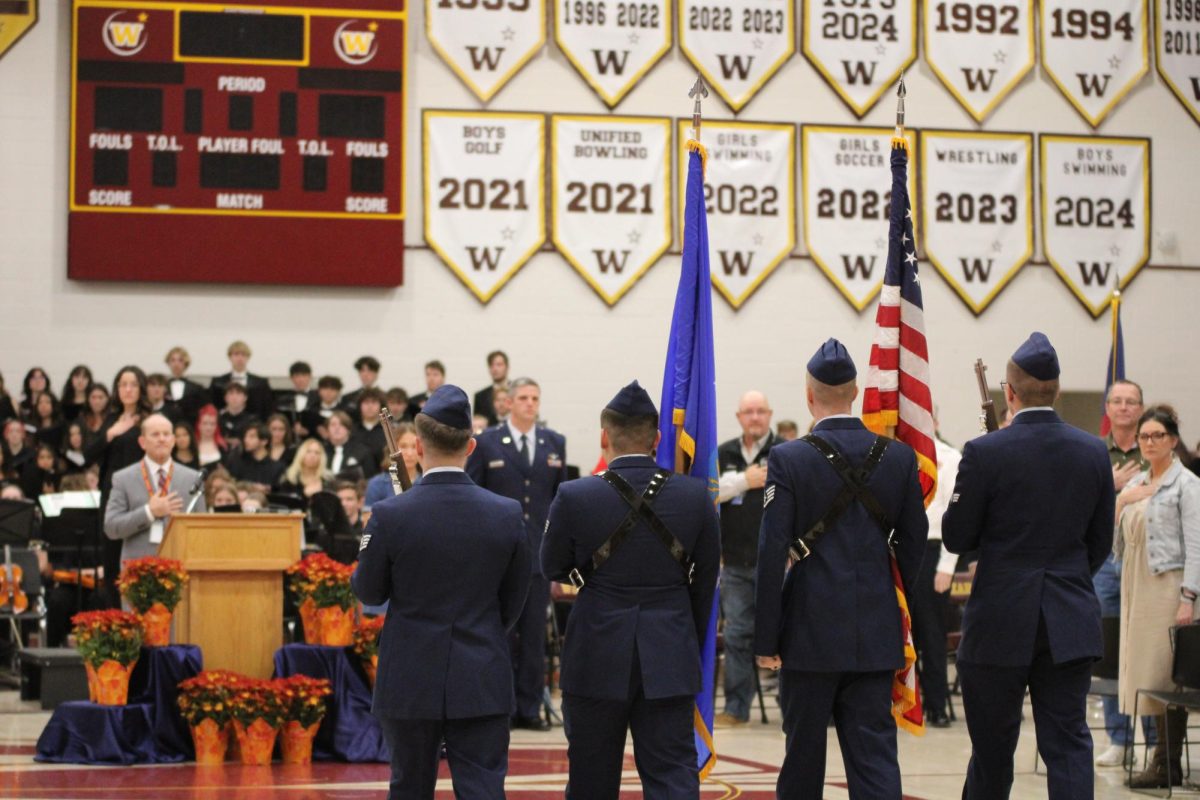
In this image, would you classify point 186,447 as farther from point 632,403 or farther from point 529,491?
point 632,403

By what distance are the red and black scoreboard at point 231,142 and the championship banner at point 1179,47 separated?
8598mm

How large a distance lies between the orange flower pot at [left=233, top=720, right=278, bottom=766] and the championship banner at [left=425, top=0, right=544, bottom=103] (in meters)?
9.62

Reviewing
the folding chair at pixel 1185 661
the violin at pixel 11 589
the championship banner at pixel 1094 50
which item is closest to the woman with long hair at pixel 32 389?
the violin at pixel 11 589

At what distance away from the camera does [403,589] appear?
16.7ft

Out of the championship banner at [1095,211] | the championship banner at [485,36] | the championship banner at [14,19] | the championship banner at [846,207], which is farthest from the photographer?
the championship banner at [1095,211]

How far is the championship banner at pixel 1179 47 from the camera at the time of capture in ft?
59.5

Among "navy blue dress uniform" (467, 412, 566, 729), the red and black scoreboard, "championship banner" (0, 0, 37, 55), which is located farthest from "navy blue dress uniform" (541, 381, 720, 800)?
"championship banner" (0, 0, 37, 55)

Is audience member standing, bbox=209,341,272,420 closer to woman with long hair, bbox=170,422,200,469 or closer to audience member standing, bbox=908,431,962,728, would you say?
woman with long hair, bbox=170,422,200,469

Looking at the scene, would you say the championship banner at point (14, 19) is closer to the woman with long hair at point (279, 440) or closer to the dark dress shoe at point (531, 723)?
the woman with long hair at point (279, 440)

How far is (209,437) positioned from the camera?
46.9ft

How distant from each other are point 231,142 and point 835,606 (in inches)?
463

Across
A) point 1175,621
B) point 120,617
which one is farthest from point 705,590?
point 120,617

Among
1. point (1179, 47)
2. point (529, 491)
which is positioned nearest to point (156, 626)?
point (529, 491)

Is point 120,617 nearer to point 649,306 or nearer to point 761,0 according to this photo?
point 649,306
